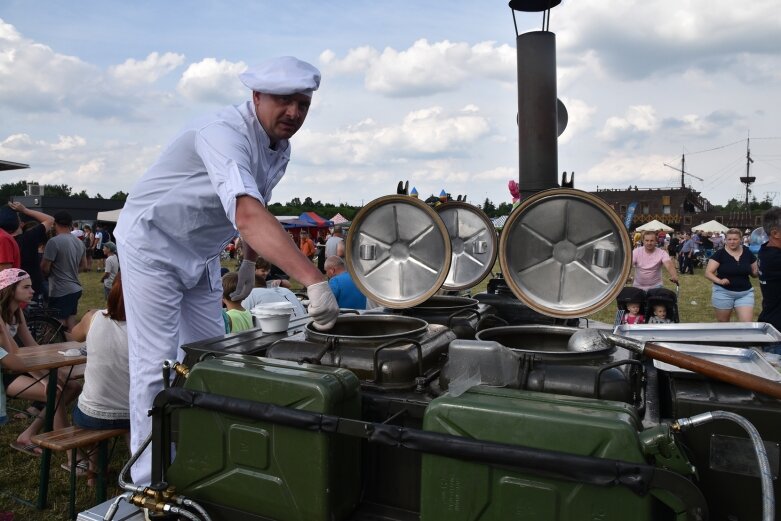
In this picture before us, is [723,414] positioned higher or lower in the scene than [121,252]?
lower

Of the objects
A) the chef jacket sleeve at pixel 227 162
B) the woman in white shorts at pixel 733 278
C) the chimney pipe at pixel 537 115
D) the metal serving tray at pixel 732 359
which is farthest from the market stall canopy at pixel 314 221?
the metal serving tray at pixel 732 359

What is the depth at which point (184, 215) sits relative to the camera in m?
2.51

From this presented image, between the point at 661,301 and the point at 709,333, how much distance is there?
380 centimetres

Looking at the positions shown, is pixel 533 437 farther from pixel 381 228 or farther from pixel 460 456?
pixel 381 228

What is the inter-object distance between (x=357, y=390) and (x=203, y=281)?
1.15 meters

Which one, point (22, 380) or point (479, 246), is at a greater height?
point (479, 246)

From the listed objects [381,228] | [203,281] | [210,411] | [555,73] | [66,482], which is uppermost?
[555,73]

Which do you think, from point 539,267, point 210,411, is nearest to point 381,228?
point 539,267

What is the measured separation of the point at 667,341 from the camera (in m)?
2.36

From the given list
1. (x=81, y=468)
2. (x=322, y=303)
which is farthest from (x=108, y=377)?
(x=322, y=303)

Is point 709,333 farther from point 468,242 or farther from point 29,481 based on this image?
point 29,481

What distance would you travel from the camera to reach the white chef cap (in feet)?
7.51

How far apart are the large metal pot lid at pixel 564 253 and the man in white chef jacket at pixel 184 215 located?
1.02 metres

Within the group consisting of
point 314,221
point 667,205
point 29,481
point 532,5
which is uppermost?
point 667,205
